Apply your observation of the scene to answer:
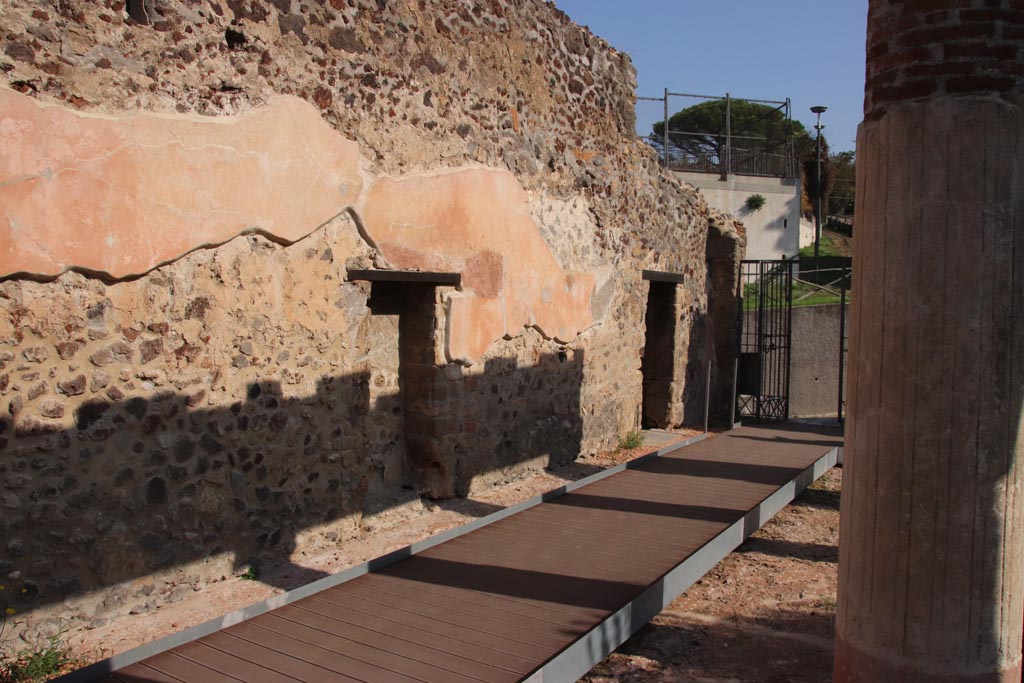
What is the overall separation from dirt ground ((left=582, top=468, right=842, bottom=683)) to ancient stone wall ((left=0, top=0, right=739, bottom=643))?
7.38 feet

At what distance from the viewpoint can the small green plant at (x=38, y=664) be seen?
3521 mm

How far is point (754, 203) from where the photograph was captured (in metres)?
25.0

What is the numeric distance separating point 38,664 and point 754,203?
24.0 m

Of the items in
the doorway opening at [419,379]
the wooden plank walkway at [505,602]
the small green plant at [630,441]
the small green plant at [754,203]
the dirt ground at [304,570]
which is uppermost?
the small green plant at [754,203]

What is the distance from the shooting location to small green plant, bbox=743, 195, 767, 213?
2503 cm

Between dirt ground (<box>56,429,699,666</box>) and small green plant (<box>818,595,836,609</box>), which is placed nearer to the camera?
dirt ground (<box>56,429,699,666</box>)

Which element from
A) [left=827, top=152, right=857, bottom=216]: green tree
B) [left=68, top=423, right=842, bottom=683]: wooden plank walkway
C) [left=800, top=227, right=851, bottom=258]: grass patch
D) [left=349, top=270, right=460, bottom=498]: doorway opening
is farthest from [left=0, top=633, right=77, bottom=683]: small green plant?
[left=827, top=152, right=857, bottom=216]: green tree

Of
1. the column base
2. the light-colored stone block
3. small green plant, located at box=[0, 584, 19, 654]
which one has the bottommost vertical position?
small green plant, located at box=[0, 584, 19, 654]

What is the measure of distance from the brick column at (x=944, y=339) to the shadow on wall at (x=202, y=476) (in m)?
3.44

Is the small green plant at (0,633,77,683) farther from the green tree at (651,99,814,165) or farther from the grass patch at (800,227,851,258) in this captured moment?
the grass patch at (800,227,851,258)

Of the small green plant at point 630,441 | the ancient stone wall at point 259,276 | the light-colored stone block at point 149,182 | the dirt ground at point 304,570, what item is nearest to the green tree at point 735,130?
the small green plant at point 630,441

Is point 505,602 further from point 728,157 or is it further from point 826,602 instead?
point 728,157

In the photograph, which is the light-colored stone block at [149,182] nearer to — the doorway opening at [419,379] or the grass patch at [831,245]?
the doorway opening at [419,379]

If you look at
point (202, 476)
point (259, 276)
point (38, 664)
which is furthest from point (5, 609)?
point (259, 276)
